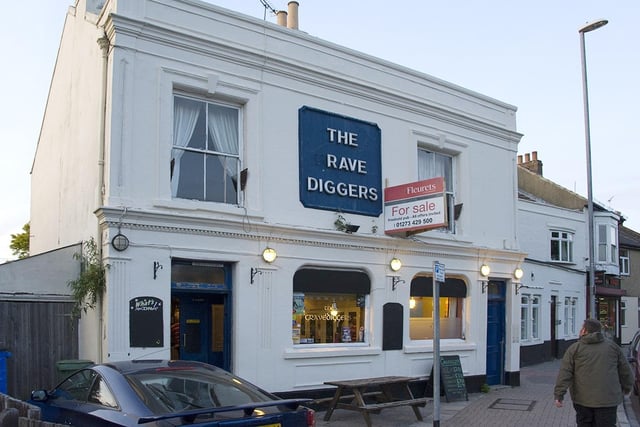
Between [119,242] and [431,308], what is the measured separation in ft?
24.9

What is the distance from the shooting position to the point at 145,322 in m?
10.5

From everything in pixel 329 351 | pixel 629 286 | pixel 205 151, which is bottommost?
pixel 329 351

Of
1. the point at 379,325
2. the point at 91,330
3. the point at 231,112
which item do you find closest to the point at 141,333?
the point at 91,330

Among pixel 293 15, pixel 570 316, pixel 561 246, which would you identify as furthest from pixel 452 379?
pixel 561 246

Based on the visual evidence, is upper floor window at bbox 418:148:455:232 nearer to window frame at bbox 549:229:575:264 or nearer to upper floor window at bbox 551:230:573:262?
window frame at bbox 549:229:575:264

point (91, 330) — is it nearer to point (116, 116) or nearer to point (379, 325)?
point (116, 116)

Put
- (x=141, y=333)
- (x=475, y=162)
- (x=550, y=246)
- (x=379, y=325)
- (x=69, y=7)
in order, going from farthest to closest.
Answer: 1. (x=550, y=246)
2. (x=475, y=162)
3. (x=69, y=7)
4. (x=379, y=325)
5. (x=141, y=333)

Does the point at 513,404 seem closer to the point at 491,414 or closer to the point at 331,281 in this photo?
the point at 491,414

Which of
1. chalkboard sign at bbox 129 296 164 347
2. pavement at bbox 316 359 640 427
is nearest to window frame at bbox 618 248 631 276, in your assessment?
pavement at bbox 316 359 640 427

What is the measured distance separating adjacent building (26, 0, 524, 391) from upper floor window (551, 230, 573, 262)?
43.9ft

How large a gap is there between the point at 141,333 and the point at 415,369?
6.25 meters

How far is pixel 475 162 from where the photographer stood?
16.2 m

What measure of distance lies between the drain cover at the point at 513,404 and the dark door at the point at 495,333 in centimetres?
209

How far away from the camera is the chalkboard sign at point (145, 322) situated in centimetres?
1035
